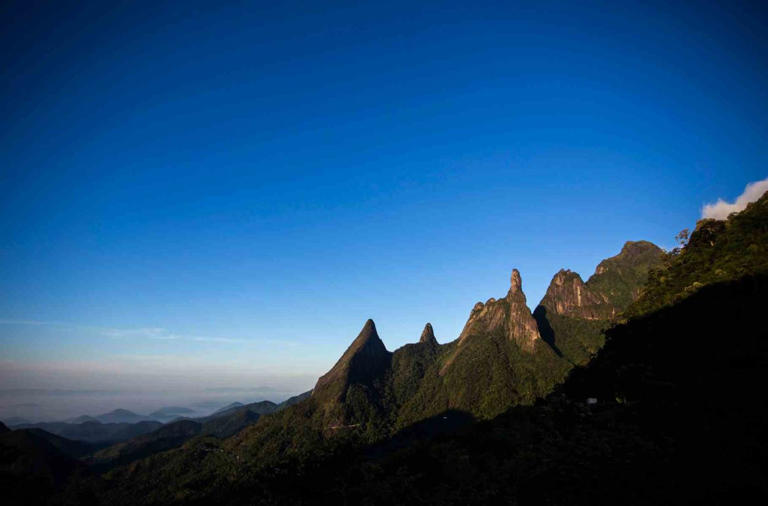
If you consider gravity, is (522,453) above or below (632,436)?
below

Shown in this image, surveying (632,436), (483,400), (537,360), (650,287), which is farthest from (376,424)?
(632,436)

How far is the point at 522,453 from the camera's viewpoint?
16.4 m

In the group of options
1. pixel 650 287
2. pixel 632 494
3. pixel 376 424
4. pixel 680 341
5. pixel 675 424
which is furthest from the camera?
pixel 376 424

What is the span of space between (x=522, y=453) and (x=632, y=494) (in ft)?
17.9

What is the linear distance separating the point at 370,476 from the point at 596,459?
10359mm

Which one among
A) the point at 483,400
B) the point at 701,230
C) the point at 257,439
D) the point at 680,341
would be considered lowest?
the point at 257,439

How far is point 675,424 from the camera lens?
48.8 feet

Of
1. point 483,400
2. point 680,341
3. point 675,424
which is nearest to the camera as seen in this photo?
point 675,424

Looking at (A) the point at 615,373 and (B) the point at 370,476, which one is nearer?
(B) the point at 370,476

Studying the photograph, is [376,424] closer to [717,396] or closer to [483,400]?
[483,400]

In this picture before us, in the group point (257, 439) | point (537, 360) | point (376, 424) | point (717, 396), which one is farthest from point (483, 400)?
point (717, 396)

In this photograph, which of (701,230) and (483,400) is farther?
(483,400)

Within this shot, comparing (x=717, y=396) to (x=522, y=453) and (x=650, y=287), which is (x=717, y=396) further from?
(x=650, y=287)

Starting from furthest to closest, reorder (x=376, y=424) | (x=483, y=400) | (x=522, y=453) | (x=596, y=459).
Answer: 1. (x=376, y=424)
2. (x=483, y=400)
3. (x=522, y=453)
4. (x=596, y=459)
